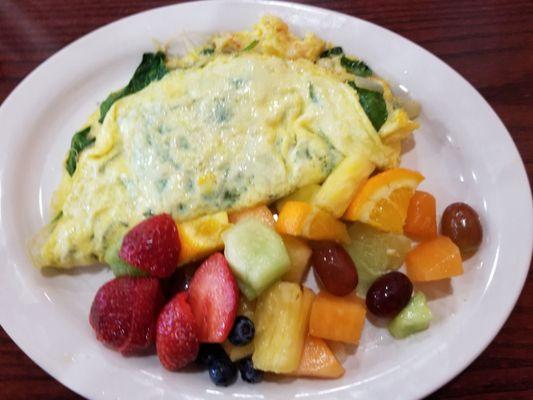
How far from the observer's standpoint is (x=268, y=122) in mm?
2229

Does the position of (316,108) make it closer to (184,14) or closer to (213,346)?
(184,14)

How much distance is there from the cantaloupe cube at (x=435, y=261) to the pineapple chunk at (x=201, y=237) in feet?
2.49

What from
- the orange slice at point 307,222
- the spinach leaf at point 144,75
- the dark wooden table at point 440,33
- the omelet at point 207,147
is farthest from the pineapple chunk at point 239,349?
the dark wooden table at point 440,33

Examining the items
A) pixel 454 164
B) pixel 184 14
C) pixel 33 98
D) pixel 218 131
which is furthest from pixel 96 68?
pixel 454 164

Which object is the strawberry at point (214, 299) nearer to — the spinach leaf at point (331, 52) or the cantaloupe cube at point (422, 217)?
the cantaloupe cube at point (422, 217)

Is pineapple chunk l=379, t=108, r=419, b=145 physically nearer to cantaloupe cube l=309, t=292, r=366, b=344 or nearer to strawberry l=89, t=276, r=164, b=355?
cantaloupe cube l=309, t=292, r=366, b=344

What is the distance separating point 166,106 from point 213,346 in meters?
1.02

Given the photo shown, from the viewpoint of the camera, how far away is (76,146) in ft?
7.70

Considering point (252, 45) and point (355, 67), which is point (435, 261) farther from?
point (252, 45)

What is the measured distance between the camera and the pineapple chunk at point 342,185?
6.67 ft

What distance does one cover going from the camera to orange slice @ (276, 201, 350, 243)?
195 cm

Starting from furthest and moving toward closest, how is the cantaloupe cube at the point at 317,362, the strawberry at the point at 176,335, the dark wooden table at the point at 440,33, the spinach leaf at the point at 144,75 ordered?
1. the dark wooden table at the point at 440,33
2. the spinach leaf at the point at 144,75
3. the cantaloupe cube at the point at 317,362
4. the strawberry at the point at 176,335

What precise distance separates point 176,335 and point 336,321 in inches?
23.0

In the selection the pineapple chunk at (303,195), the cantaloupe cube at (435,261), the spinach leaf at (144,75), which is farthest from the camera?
the spinach leaf at (144,75)
